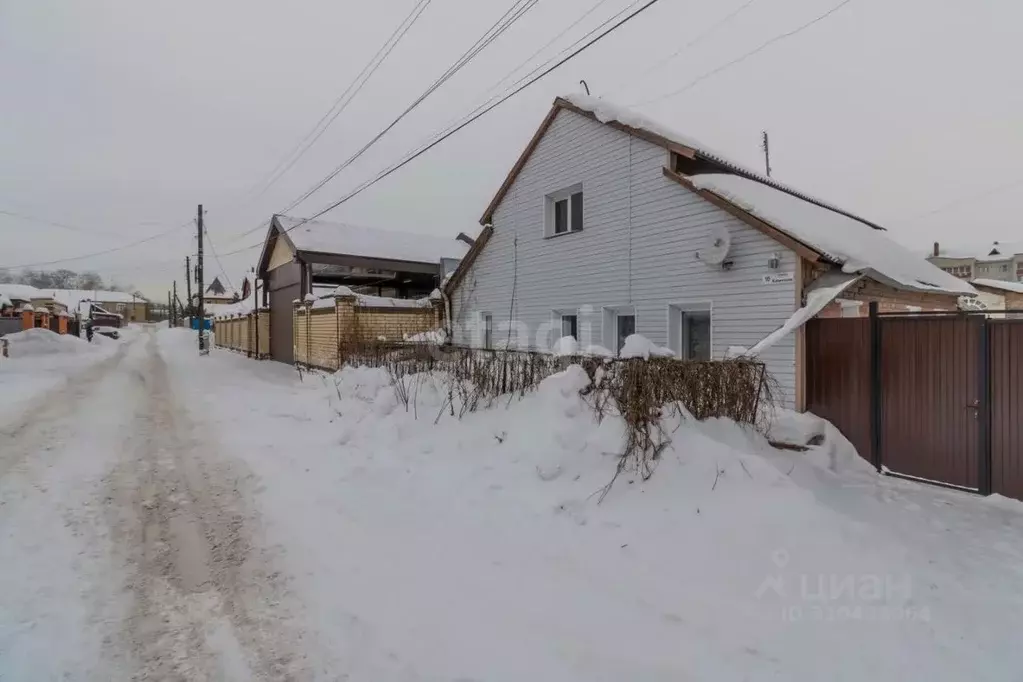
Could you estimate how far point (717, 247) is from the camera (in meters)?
8.38

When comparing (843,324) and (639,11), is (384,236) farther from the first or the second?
(843,324)

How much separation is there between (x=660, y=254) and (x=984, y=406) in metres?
5.39

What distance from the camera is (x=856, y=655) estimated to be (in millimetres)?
2893

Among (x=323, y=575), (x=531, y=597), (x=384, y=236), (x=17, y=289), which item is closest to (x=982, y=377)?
(x=531, y=597)

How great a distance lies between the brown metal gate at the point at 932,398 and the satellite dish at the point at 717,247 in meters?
2.62

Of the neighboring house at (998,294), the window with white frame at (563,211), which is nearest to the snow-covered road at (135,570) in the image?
the window with white frame at (563,211)

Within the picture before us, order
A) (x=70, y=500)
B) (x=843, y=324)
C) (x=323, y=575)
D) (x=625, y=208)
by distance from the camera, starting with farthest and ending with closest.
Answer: (x=625, y=208) < (x=843, y=324) < (x=70, y=500) < (x=323, y=575)

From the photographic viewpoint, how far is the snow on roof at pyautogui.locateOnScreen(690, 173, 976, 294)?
7.35 metres

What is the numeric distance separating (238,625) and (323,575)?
654 millimetres

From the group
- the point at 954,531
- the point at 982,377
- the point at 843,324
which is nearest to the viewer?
the point at 954,531

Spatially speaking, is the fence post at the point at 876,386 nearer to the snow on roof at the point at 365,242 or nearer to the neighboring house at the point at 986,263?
the snow on roof at the point at 365,242

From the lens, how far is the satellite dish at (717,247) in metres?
8.30

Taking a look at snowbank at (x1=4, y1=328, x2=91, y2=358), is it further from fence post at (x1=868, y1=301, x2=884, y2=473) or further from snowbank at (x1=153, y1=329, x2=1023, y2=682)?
fence post at (x1=868, y1=301, x2=884, y2=473)

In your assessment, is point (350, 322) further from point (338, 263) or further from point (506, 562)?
point (506, 562)
